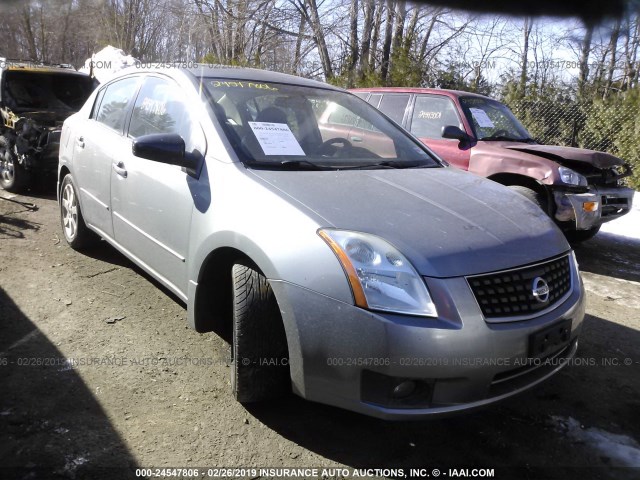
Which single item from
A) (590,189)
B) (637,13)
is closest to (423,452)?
(637,13)

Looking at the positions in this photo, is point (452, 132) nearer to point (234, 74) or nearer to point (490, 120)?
point (490, 120)

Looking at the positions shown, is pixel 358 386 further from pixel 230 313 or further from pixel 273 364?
pixel 230 313

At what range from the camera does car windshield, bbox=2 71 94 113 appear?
755 cm

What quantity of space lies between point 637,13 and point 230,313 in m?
2.82

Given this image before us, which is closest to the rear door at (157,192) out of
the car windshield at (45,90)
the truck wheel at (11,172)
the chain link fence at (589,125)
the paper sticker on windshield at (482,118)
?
the paper sticker on windshield at (482,118)

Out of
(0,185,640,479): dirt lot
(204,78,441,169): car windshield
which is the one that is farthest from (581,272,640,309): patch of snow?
(204,78,441,169): car windshield

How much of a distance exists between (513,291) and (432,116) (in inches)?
183

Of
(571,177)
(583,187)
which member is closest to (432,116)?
(571,177)

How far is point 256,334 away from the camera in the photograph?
2430 millimetres

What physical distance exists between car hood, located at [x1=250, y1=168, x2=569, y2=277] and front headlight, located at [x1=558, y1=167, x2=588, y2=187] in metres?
2.75

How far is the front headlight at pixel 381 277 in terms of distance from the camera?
2084mm

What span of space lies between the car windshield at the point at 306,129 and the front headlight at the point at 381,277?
2.79ft

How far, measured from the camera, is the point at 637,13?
9.82 feet

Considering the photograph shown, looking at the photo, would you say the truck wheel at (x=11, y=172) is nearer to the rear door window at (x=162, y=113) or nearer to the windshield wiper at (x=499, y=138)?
the rear door window at (x=162, y=113)
